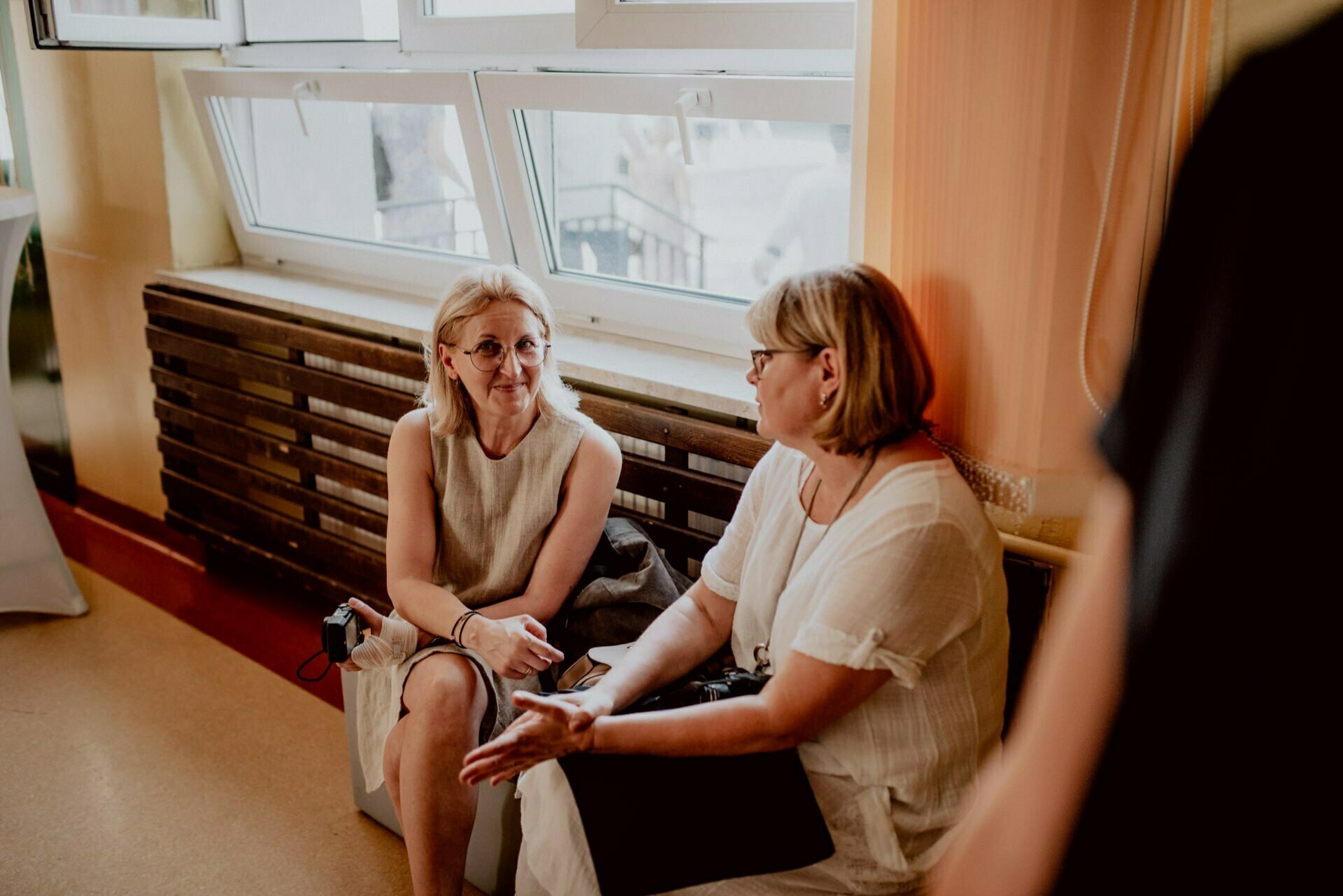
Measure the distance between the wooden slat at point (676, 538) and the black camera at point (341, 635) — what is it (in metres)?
0.65

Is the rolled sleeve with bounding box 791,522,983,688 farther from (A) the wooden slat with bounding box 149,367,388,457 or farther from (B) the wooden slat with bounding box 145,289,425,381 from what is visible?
(A) the wooden slat with bounding box 149,367,388,457

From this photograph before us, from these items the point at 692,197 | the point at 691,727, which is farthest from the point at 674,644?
the point at 692,197

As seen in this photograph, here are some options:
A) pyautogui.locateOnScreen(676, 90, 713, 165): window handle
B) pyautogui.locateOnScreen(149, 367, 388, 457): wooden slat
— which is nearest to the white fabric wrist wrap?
pyautogui.locateOnScreen(149, 367, 388, 457): wooden slat

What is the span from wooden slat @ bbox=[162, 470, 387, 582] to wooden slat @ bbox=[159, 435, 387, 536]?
0.07m

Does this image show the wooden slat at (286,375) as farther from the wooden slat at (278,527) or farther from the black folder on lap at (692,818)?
the black folder on lap at (692,818)

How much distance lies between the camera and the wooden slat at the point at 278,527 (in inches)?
122

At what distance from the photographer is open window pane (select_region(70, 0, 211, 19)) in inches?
115

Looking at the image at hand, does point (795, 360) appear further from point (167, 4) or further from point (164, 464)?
point (164, 464)

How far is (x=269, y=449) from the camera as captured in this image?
3295 millimetres

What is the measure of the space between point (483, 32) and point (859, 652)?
1904 millimetres

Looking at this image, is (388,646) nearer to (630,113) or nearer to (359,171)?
(630,113)

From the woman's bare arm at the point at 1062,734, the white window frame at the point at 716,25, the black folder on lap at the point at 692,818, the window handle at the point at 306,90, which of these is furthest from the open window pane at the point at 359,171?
the woman's bare arm at the point at 1062,734

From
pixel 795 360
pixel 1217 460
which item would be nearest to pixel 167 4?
pixel 795 360

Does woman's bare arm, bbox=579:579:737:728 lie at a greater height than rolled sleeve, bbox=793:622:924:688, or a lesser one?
lesser
